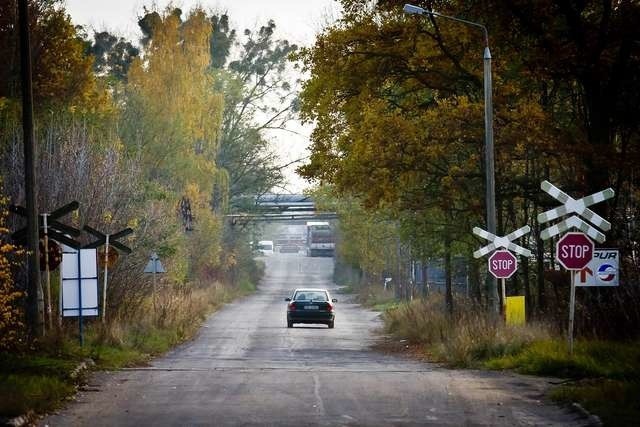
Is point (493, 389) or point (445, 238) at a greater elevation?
point (445, 238)

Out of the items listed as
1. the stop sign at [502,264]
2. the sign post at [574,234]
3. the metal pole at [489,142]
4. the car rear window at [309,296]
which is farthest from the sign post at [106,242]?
the car rear window at [309,296]

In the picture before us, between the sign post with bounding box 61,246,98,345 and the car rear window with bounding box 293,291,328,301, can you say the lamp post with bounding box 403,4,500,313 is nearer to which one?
the sign post with bounding box 61,246,98,345

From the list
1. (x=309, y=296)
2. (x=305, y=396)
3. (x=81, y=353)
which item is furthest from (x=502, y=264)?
(x=309, y=296)

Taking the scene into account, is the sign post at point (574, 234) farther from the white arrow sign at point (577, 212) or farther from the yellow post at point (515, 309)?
the yellow post at point (515, 309)

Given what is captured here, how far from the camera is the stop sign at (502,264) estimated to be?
28.1 m

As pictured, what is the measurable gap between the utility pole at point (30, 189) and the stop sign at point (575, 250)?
9.36 metres

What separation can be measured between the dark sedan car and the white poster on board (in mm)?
22482

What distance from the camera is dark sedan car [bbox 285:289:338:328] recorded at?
49.2 metres

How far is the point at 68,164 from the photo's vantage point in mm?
31016

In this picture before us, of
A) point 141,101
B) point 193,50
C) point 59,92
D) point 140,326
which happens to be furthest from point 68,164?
point 193,50

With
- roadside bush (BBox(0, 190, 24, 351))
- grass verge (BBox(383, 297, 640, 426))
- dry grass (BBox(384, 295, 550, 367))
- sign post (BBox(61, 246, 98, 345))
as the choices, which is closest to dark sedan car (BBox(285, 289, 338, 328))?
dry grass (BBox(384, 295, 550, 367))

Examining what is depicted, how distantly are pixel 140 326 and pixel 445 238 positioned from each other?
30.7 feet

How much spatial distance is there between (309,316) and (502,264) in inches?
862

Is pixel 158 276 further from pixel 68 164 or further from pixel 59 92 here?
pixel 68 164
